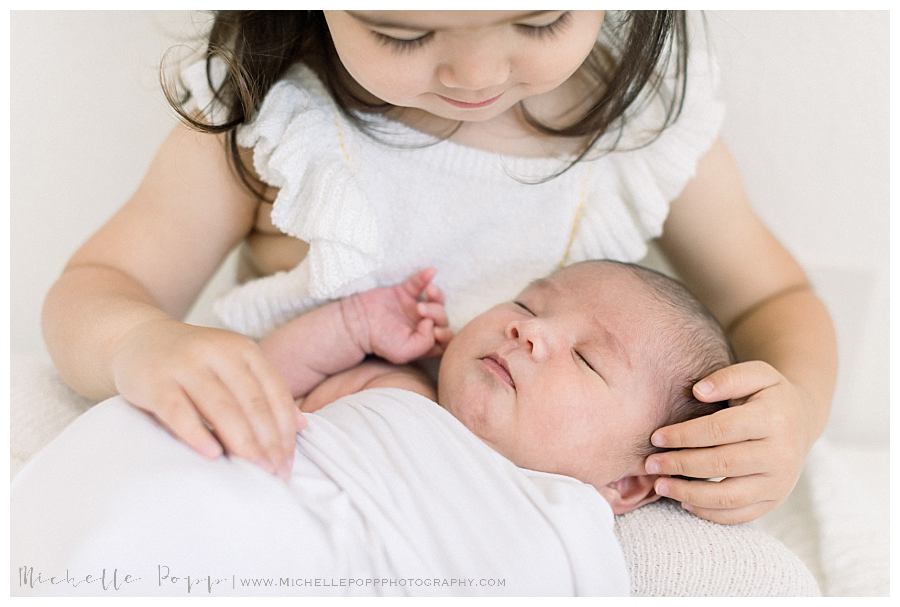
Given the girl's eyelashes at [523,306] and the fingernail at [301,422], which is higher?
the girl's eyelashes at [523,306]

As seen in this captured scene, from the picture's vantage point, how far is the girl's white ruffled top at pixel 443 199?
938mm

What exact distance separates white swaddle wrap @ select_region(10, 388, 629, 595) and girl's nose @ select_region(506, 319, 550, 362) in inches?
4.1

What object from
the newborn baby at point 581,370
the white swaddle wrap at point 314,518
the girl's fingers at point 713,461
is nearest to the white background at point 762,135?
the newborn baby at point 581,370

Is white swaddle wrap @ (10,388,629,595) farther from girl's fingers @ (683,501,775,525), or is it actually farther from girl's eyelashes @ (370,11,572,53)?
girl's eyelashes @ (370,11,572,53)

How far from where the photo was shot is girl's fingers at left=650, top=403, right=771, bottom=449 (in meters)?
0.83

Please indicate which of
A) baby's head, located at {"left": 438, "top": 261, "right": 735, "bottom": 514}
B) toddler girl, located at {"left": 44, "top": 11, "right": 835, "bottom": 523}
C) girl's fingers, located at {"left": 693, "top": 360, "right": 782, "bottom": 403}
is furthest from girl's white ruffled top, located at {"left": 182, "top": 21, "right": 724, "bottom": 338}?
girl's fingers, located at {"left": 693, "top": 360, "right": 782, "bottom": 403}

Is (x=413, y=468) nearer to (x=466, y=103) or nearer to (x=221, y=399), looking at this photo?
(x=221, y=399)

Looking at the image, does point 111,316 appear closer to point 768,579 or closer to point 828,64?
point 768,579

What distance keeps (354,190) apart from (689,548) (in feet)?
1.59

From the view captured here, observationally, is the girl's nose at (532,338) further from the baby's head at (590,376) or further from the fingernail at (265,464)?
the fingernail at (265,464)

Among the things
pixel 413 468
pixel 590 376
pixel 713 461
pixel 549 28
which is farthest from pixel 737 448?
pixel 549 28

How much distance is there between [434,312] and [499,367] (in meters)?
0.15

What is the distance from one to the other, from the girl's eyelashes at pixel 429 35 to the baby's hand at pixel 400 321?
330mm

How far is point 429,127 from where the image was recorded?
0.98 meters
